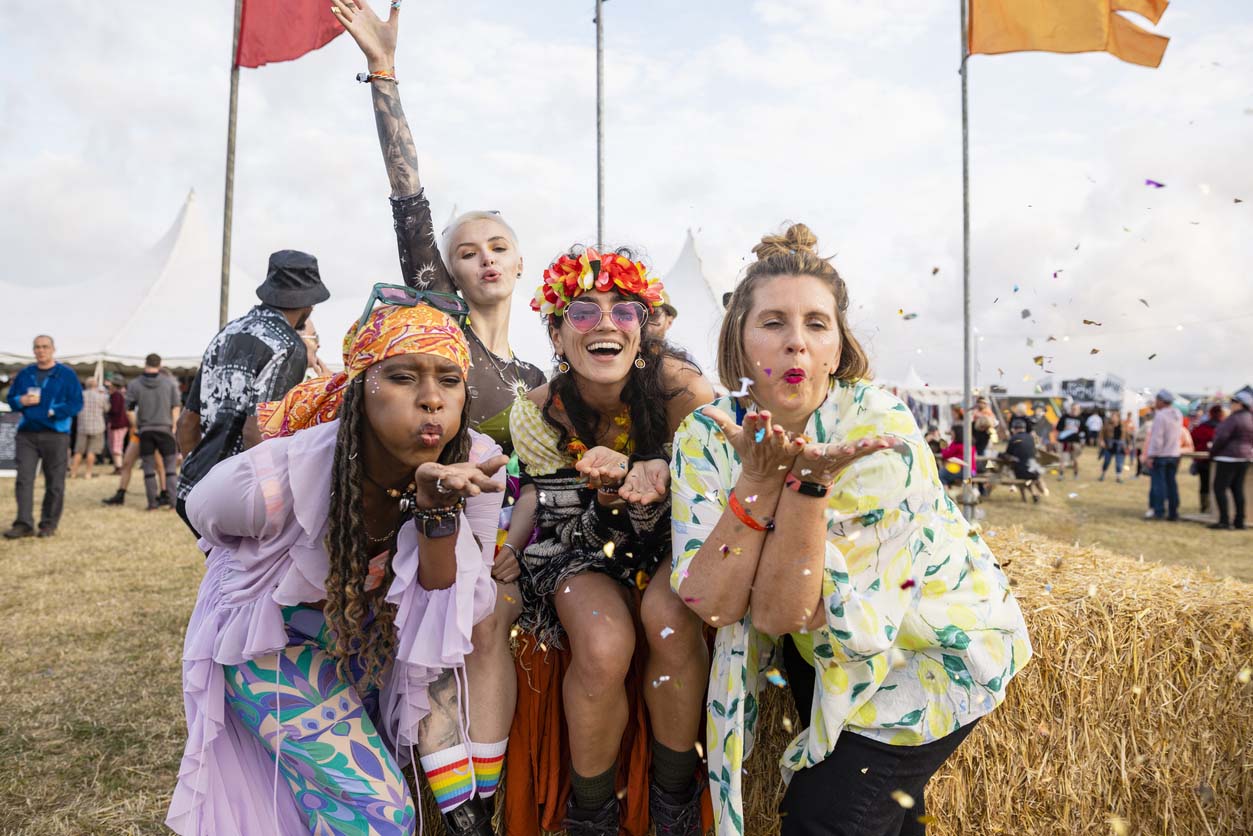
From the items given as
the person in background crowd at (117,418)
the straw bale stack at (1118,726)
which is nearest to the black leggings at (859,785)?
the straw bale stack at (1118,726)

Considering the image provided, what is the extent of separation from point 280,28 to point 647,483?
677 centimetres

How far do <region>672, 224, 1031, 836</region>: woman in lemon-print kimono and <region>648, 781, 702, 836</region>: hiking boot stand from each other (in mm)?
285

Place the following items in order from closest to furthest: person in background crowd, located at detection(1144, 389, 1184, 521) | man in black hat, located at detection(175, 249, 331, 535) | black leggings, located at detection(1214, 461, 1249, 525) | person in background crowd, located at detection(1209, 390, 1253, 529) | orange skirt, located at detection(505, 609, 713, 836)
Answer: orange skirt, located at detection(505, 609, 713, 836)
man in black hat, located at detection(175, 249, 331, 535)
person in background crowd, located at detection(1209, 390, 1253, 529)
black leggings, located at detection(1214, 461, 1249, 525)
person in background crowd, located at detection(1144, 389, 1184, 521)

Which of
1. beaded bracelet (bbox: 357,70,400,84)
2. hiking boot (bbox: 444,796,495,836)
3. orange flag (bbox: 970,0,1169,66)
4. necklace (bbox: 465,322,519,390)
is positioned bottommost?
→ hiking boot (bbox: 444,796,495,836)

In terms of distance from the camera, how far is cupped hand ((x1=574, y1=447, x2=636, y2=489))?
2.31 metres

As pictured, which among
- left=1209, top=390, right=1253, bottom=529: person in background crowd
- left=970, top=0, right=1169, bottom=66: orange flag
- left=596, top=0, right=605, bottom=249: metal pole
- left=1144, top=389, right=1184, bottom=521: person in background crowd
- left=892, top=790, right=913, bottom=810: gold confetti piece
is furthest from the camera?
left=1144, top=389, right=1184, bottom=521: person in background crowd

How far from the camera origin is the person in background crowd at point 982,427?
13.3m

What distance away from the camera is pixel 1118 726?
9.55 feet

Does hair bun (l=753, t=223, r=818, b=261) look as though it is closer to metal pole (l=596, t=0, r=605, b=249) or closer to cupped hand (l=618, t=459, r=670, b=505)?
cupped hand (l=618, t=459, r=670, b=505)

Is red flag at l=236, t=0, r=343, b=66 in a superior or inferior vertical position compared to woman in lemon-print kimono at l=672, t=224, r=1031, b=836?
superior

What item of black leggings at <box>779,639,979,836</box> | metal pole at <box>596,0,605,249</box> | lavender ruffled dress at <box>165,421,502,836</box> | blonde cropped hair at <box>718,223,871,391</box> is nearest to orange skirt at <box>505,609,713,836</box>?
lavender ruffled dress at <box>165,421,502,836</box>

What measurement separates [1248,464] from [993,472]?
14.6ft

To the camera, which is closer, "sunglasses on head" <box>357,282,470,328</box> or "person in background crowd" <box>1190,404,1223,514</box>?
"sunglasses on head" <box>357,282,470,328</box>

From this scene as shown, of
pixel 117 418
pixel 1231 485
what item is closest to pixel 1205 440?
pixel 1231 485
